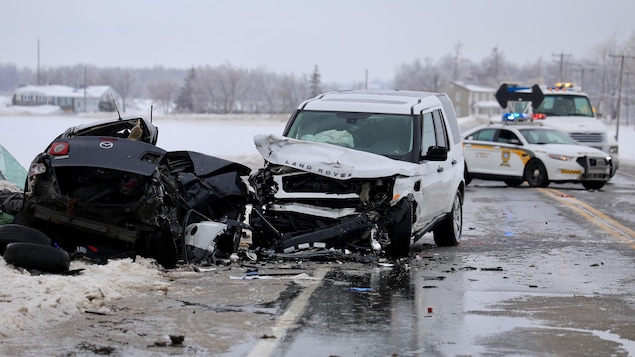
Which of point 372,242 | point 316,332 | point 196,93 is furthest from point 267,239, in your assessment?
point 196,93

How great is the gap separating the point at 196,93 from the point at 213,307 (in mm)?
182421

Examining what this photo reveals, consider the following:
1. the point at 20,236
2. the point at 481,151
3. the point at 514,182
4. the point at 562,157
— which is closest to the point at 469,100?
the point at 481,151

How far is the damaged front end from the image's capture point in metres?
10.5

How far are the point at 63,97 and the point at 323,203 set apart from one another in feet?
587

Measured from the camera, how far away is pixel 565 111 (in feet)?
103

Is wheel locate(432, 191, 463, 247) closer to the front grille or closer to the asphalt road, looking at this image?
the asphalt road

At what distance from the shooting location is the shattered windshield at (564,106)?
102 ft

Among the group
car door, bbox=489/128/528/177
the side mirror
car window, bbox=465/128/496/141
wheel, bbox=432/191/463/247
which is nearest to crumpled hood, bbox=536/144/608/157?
car door, bbox=489/128/528/177

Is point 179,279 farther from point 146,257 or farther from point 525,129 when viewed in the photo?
point 525,129

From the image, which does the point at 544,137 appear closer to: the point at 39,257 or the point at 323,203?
the point at 323,203

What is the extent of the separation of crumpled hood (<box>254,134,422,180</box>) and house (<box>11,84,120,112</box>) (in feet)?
555

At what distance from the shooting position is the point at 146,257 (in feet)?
32.2

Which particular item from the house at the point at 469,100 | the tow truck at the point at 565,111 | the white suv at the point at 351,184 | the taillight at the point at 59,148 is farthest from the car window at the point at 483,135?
the house at the point at 469,100

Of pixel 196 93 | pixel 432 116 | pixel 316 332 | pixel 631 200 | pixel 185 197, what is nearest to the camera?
pixel 316 332
